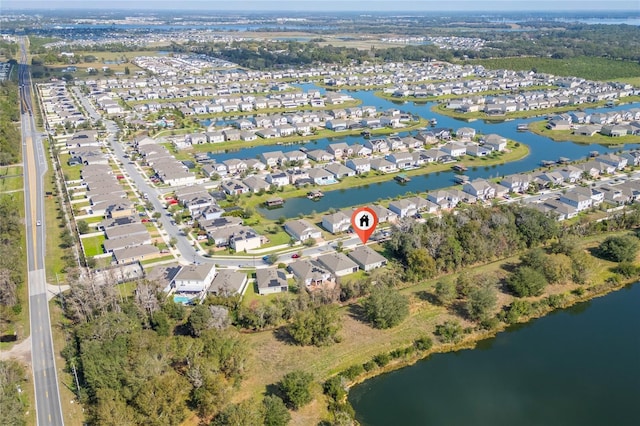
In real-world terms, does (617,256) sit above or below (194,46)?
below

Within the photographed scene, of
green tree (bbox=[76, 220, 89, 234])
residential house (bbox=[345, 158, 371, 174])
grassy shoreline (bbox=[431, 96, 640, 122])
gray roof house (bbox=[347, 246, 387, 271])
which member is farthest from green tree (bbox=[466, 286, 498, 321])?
grassy shoreline (bbox=[431, 96, 640, 122])

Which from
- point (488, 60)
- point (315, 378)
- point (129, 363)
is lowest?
point (315, 378)

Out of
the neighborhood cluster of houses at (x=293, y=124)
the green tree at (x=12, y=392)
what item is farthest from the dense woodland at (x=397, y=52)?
the green tree at (x=12, y=392)

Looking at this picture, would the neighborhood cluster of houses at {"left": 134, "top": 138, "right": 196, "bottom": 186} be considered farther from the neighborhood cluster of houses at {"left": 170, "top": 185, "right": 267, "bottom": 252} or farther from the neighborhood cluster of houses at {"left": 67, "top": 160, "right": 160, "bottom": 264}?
the neighborhood cluster of houses at {"left": 67, "top": 160, "right": 160, "bottom": 264}

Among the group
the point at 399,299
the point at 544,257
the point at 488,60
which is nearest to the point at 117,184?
the point at 399,299

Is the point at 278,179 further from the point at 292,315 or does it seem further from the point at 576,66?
the point at 576,66

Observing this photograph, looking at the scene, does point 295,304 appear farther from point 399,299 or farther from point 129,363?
point 129,363
